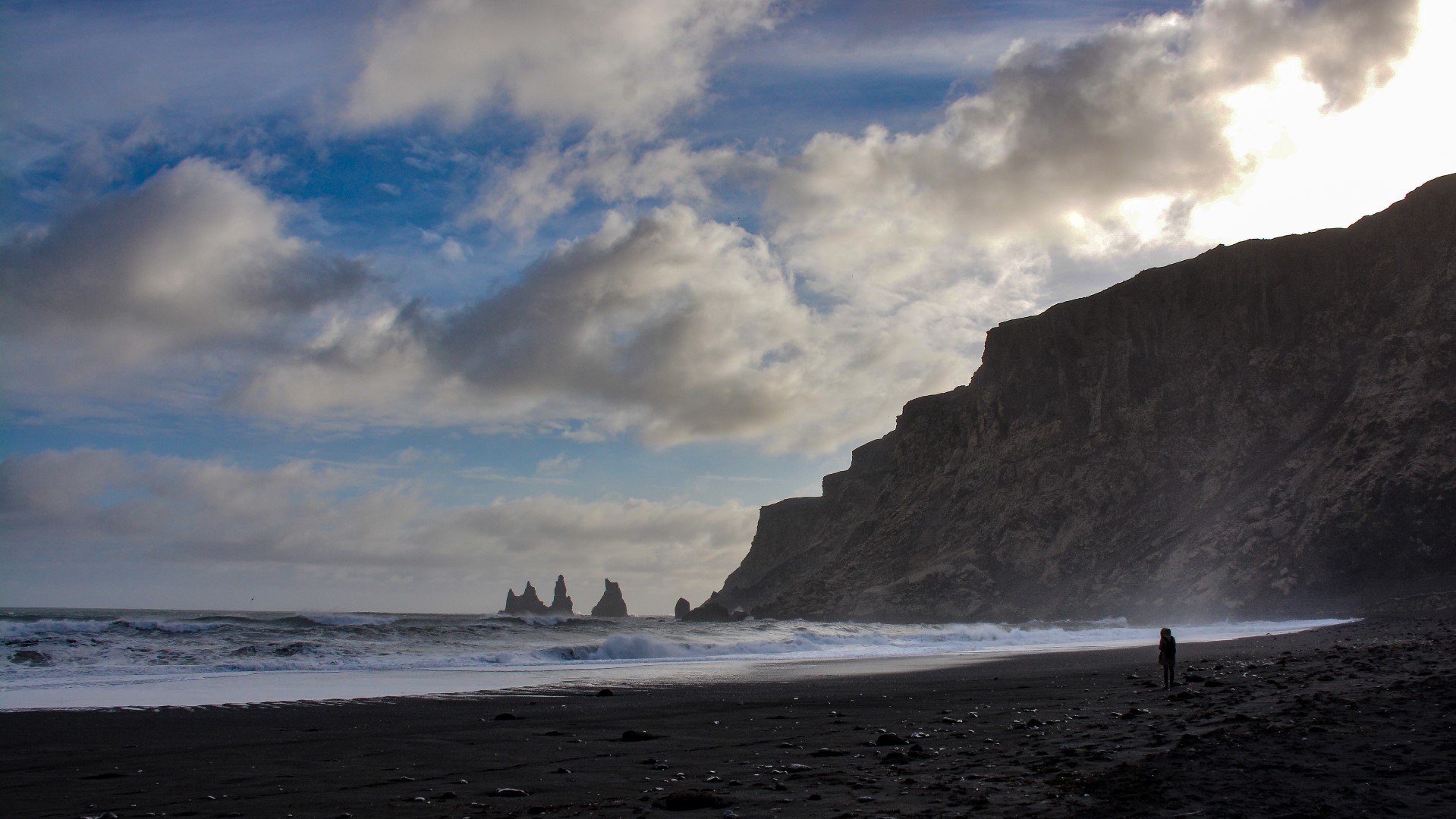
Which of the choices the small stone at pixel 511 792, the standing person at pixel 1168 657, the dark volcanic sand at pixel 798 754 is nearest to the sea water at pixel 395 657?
the dark volcanic sand at pixel 798 754

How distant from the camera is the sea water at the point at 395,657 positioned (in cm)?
1803

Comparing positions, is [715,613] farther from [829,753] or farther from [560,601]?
[829,753]

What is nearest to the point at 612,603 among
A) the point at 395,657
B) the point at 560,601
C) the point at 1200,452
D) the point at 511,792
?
the point at 560,601

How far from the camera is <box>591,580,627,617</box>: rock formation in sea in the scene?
169 meters

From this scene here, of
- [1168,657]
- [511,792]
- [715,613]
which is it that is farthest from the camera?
[715,613]

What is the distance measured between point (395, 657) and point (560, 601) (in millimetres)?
133443

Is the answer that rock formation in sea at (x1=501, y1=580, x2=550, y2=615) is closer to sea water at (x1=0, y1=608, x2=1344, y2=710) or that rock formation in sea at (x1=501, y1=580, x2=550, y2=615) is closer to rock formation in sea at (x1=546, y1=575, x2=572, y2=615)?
rock formation in sea at (x1=546, y1=575, x2=572, y2=615)

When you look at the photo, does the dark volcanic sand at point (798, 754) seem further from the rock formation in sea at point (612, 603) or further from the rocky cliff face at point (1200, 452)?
the rock formation in sea at point (612, 603)

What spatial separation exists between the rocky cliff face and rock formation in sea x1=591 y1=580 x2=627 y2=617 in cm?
8171

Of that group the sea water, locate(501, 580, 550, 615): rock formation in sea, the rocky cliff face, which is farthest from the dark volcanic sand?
locate(501, 580, 550, 615): rock formation in sea

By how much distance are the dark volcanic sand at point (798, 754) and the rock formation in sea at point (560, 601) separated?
144979 millimetres

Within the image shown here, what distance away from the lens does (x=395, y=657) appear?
27.9 meters

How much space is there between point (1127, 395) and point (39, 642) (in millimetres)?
71522

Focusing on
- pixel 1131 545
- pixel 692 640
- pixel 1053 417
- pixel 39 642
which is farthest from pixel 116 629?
pixel 1053 417
